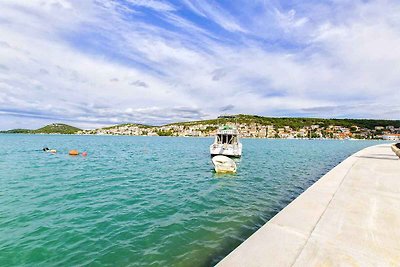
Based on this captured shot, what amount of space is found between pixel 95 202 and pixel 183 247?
7.34 m

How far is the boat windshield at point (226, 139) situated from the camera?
3772cm

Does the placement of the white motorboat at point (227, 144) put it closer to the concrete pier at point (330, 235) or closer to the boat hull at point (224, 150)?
the boat hull at point (224, 150)

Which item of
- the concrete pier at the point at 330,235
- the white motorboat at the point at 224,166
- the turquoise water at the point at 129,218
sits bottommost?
the turquoise water at the point at 129,218

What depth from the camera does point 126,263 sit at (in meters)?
6.81

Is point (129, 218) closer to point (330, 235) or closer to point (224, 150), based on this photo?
point (330, 235)

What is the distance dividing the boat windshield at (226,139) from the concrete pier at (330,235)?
27.3 meters

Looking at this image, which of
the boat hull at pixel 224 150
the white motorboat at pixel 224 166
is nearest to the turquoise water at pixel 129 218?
the white motorboat at pixel 224 166

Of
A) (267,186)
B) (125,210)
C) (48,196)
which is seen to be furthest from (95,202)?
(267,186)

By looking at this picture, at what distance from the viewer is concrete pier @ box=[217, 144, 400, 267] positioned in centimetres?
491

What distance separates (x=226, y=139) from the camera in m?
37.9

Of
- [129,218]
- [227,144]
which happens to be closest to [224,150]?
[227,144]

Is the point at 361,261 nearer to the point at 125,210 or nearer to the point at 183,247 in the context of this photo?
the point at 183,247

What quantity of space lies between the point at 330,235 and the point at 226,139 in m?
31.9

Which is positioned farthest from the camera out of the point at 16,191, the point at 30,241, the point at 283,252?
the point at 16,191
